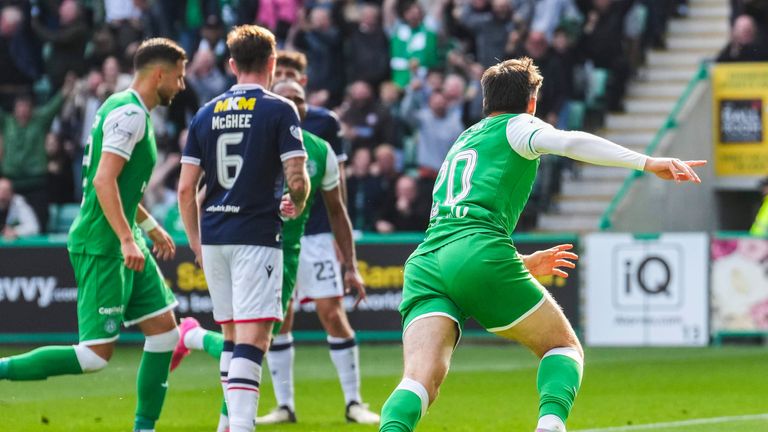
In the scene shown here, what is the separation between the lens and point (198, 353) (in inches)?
652

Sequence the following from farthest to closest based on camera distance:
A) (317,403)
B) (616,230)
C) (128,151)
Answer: (616,230)
(317,403)
(128,151)

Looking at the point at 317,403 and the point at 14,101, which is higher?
the point at 14,101

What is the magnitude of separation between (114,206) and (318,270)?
2.51m

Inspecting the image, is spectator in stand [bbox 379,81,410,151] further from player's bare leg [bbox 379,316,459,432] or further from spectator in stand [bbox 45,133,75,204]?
player's bare leg [bbox 379,316,459,432]

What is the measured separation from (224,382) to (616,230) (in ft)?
33.1

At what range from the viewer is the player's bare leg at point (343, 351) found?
34.6 feet

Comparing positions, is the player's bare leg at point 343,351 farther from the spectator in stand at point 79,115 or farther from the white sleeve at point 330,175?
the spectator in stand at point 79,115

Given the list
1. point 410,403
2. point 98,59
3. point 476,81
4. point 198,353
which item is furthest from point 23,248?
point 410,403

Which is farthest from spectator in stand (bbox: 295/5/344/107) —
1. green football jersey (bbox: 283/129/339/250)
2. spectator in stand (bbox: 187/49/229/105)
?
green football jersey (bbox: 283/129/339/250)

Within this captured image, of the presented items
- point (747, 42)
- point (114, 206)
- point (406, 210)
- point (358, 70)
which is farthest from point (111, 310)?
point (747, 42)

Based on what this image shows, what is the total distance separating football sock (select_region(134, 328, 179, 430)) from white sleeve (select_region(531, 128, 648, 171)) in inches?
132

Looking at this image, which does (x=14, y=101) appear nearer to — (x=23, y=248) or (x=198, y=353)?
(x=23, y=248)

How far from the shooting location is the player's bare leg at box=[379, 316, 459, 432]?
21.4 ft

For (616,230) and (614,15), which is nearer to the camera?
(616,230)
